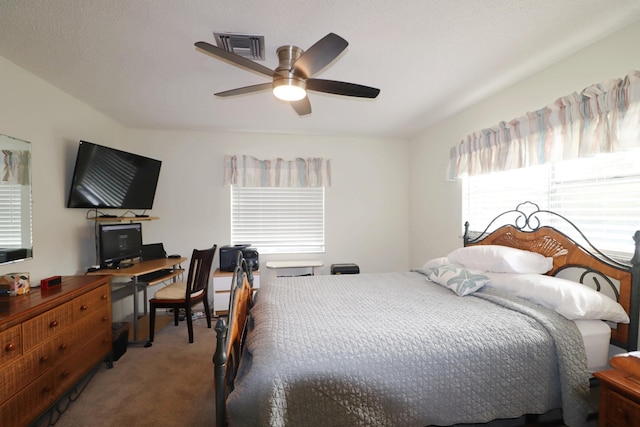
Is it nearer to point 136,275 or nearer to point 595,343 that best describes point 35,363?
point 136,275

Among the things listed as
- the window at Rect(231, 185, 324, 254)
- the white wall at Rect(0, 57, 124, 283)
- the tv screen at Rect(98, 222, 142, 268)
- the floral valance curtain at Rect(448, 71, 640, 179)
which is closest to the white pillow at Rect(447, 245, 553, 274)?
the floral valance curtain at Rect(448, 71, 640, 179)

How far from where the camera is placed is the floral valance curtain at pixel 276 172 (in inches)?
152

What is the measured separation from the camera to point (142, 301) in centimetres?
379

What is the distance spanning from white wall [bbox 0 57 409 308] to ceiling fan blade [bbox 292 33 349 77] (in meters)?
2.30

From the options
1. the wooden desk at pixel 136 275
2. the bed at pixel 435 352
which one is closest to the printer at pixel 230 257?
the wooden desk at pixel 136 275

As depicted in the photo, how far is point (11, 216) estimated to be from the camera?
2.03m

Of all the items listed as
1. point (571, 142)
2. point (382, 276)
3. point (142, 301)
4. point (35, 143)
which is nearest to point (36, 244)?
point (35, 143)

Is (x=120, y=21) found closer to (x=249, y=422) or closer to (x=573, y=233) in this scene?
(x=249, y=422)

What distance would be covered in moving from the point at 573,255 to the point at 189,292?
10.8 feet

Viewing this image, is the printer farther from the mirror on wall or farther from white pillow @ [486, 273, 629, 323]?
white pillow @ [486, 273, 629, 323]

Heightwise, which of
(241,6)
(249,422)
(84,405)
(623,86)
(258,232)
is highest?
(241,6)

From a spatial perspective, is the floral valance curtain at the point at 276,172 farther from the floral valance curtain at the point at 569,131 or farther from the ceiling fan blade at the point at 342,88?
the ceiling fan blade at the point at 342,88

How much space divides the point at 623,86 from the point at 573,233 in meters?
0.99

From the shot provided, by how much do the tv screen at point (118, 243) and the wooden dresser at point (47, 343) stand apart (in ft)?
1.85
